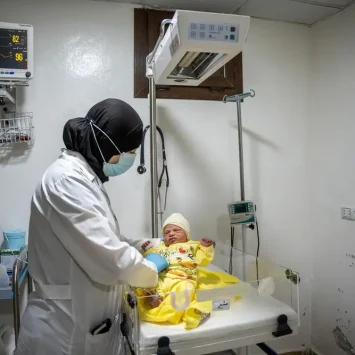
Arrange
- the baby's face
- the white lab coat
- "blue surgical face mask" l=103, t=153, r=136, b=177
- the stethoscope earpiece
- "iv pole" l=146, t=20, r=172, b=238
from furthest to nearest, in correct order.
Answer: the stethoscope earpiece → "iv pole" l=146, t=20, r=172, b=238 → the baby's face → "blue surgical face mask" l=103, t=153, r=136, b=177 → the white lab coat

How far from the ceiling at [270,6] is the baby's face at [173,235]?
4.74 feet

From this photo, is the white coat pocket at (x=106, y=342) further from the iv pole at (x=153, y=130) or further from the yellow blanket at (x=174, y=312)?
the iv pole at (x=153, y=130)

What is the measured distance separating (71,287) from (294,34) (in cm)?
230

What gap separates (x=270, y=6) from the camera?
2.25m

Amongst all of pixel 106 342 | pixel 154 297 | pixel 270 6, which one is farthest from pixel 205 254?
pixel 270 6

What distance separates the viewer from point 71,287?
1.28 meters

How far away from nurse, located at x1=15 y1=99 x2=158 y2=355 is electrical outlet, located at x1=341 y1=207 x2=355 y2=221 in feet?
4.87

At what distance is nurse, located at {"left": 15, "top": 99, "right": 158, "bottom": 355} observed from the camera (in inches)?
47.5

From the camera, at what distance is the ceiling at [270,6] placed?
2.18 metres

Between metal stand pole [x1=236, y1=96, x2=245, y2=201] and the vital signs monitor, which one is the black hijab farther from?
metal stand pole [x1=236, y1=96, x2=245, y2=201]

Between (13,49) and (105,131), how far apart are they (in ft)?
2.80

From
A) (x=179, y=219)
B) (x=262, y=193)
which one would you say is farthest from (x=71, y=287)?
(x=262, y=193)

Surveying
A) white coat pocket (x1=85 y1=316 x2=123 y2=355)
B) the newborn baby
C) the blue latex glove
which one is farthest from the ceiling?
white coat pocket (x1=85 y1=316 x2=123 y2=355)

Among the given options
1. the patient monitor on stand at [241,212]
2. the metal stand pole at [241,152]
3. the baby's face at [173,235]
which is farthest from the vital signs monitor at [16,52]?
the patient monitor on stand at [241,212]
